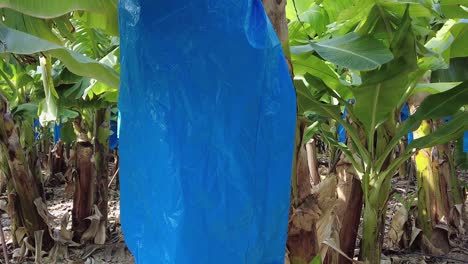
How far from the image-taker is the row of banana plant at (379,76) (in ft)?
4.19

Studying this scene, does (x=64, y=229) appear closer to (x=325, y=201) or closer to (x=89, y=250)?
(x=89, y=250)

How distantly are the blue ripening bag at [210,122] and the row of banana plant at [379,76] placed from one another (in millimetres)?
377

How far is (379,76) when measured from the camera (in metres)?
1.33

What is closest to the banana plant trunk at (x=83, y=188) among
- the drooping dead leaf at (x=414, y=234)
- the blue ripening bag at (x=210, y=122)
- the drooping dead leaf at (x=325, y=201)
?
the drooping dead leaf at (x=414, y=234)

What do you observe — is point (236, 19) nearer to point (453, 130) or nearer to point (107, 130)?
point (453, 130)

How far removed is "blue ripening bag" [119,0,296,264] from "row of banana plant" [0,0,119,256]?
1.00 feet

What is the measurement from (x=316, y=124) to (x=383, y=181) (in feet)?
2.51

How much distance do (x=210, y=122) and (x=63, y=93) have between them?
2.40 meters

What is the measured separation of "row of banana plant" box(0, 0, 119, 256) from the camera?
3.66 ft

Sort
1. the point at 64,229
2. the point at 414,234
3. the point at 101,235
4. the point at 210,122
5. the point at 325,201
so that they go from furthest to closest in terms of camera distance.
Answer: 1. the point at 101,235
2. the point at 64,229
3. the point at 414,234
4. the point at 325,201
5. the point at 210,122

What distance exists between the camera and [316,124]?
7.52 ft

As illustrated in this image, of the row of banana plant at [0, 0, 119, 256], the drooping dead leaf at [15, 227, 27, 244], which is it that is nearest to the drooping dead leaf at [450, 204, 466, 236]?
the row of banana plant at [0, 0, 119, 256]

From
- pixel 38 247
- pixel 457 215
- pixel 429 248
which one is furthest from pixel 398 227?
pixel 38 247

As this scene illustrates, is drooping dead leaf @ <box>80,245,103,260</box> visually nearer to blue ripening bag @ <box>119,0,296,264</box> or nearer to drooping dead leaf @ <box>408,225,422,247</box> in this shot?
drooping dead leaf @ <box>408,225,422,247</box>
